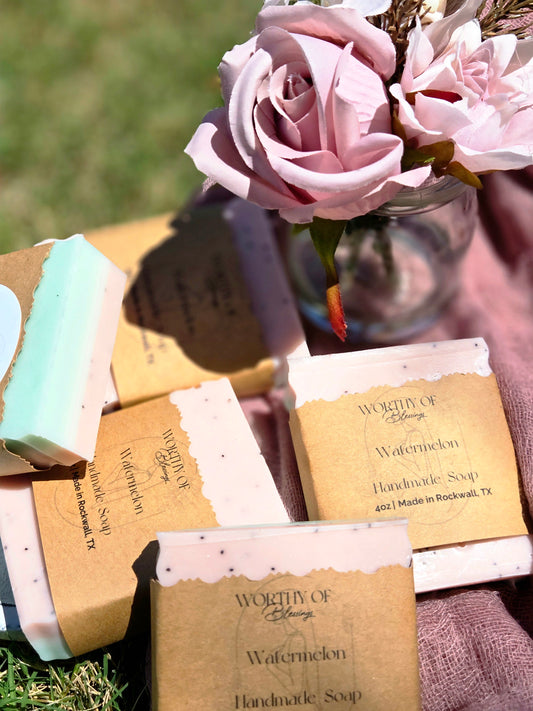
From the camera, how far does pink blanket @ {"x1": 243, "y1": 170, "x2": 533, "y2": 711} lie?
76cm

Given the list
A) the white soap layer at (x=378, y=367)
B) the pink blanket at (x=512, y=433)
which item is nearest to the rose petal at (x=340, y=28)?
the white soap layer at (x=378, y=367)

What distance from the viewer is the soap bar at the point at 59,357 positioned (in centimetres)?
72

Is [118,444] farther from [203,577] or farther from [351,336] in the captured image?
[351,336]

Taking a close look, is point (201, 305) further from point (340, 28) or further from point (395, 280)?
point (340, 28)

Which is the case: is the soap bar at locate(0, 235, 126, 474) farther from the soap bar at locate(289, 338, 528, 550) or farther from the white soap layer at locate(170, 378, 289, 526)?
the soap bar at locate(289, 338, 528, 550)

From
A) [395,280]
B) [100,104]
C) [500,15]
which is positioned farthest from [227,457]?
[100,104]

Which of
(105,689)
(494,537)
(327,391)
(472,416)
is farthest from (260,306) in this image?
(105,689)

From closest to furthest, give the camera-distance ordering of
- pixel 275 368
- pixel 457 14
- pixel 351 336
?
pixel 457 14
pixel 275 368
pixel 351 336

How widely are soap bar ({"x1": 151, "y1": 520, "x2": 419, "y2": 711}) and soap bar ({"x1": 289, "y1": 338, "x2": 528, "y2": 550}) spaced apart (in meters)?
0.06

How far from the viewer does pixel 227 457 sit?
0.81 m

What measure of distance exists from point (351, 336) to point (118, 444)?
44 centimetres

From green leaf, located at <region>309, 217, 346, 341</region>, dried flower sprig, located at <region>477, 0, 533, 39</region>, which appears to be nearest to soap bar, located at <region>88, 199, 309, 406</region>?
green leaf, located at <region>309, 217, 346, 341</region>

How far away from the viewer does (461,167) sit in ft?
2.22

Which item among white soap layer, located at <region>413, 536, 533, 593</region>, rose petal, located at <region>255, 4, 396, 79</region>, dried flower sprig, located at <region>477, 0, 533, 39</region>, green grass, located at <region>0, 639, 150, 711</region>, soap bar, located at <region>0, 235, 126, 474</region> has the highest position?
rose petal, located at <region>255, 4, 396, 79</region>
